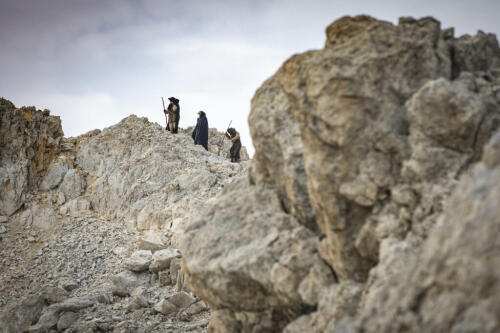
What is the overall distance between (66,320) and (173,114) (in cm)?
1318

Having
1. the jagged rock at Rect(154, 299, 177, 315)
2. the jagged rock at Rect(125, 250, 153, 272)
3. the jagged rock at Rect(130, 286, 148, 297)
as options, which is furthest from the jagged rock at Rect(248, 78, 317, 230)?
the jagged rock at Rect(125, 250, 153, 272)

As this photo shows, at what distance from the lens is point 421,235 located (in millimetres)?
3512

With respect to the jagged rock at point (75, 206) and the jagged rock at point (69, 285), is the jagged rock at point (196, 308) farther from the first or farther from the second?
the jagged rock at point (75, 206)

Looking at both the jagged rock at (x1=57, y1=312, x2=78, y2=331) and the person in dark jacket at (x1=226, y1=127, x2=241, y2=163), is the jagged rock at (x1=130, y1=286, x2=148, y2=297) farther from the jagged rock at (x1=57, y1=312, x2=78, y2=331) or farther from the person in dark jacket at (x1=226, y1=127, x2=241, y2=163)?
the person in dark jacket at (x1=226, y1=127, x2=241, y2=163)

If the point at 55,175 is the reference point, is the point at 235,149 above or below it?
above

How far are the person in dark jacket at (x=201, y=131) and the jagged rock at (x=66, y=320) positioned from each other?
11.9 meters

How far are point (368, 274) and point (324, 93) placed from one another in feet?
6.98

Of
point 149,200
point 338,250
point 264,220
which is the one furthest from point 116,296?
point 338,250

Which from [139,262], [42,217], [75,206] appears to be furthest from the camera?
[75,206]

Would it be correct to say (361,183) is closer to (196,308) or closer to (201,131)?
(196,308)

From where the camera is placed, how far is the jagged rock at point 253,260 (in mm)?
4492

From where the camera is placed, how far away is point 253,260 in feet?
15.3

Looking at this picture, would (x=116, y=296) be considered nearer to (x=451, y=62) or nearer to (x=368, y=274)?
(x=368, y=274)

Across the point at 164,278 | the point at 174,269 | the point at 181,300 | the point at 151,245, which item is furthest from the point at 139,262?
the point at 181,300
